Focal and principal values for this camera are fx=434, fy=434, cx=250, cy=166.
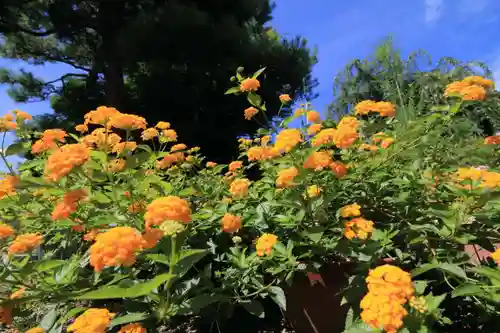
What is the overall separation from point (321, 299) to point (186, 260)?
465 mm

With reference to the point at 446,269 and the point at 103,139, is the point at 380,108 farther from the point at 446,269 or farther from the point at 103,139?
the point at 103,139

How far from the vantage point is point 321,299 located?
1183 mm

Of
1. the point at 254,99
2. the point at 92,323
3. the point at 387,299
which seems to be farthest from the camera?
the point at 254,99

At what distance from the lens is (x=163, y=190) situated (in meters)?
1.27

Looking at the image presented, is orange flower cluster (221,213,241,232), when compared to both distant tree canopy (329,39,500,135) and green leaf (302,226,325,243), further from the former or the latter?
distant tree canopy (329,39,500,135)

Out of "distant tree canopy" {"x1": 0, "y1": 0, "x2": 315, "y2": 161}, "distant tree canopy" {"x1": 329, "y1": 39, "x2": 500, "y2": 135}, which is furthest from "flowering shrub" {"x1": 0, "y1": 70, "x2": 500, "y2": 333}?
"distant tree canopy" {"x1": 0, "y1": 0, "x2": 315, "y2": 161}

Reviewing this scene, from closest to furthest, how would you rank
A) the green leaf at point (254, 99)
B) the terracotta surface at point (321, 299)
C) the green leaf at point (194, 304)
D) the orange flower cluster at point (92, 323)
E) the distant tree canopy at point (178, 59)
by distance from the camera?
the orange flower cluster at point (92, 323) < the green leaf at point (194, 304) < the terracotta surface at point (321, 299) < the green leaf at point (254, 99) < the distant tree canopy at point (178, 59)

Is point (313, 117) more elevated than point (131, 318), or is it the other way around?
point (313, 117)

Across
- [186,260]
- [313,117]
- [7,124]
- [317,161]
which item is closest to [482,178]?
[317,161]

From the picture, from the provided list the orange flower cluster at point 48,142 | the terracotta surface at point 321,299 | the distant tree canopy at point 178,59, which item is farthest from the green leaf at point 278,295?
the distant tree canopy at point 178,59

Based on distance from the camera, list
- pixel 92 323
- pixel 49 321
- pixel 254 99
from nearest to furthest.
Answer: pixel 92 323 → pixel 49 321 → pixel 254 99

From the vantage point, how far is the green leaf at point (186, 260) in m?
0.86

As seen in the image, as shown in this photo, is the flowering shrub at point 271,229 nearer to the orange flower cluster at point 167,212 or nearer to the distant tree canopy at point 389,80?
the orange flower cluster at point 167,212

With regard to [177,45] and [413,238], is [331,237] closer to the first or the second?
[413,238]
